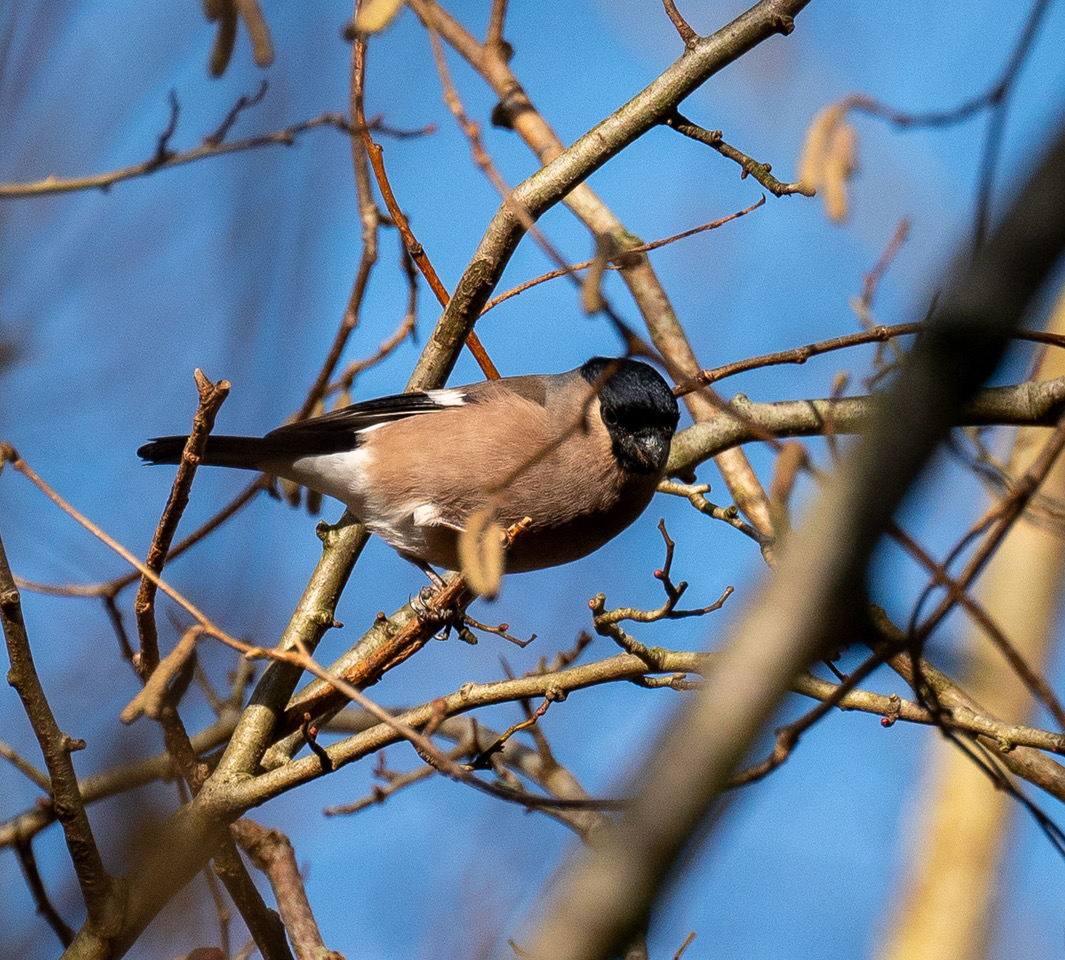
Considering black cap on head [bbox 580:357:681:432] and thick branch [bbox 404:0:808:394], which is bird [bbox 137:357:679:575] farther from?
thick branch [bbox 404:0:808:394]

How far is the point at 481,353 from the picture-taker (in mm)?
3994

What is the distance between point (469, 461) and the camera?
3.96 metres

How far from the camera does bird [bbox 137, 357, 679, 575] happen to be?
150 inches

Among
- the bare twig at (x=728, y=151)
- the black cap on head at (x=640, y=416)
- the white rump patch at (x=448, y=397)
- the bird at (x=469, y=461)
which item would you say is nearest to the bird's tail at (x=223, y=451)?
the bird at (x=469, y=461)

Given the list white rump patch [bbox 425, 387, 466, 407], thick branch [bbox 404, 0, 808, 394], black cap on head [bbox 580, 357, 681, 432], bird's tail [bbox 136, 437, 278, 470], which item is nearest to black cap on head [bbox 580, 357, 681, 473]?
black cap on head [bbox 580, 357, 681, 432]

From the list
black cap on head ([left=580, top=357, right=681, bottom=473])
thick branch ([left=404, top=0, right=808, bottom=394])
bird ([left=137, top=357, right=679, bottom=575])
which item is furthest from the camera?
bird ([left=137, top=357, right=679, bottom=575])

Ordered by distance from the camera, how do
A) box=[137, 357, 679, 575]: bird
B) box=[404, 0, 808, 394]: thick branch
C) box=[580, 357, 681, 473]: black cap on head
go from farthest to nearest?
box=[137, 357, 679, 575]: bird
box=[580, 357, 681, 473]: black cap on head
box=[404, 0, 808, 394]: thick branch

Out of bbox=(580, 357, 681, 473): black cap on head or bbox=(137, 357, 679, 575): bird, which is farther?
bbox=(137, 357, 679, 575): bird

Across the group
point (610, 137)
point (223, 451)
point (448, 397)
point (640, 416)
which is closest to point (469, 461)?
point (448, 397)

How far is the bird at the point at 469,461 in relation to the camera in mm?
3803

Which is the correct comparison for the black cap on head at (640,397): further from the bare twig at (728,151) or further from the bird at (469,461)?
the bare twig at (728,151)

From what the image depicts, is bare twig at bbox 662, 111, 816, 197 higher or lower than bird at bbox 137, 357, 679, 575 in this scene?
higher

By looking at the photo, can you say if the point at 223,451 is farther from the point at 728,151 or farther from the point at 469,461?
the point at 728,151

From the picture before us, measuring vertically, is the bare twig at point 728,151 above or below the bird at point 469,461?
above
